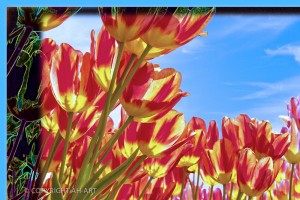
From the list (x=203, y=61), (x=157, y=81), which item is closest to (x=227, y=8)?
(x=203, y=61)

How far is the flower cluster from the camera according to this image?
0.47 m

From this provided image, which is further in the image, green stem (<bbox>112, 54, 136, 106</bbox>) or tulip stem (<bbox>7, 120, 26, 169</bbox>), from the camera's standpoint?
tulip stem (<bbox>7, 120, 26, 169</bbox>)

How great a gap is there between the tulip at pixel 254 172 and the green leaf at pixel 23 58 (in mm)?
339

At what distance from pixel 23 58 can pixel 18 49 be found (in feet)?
0.06

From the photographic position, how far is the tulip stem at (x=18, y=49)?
650 millimetres

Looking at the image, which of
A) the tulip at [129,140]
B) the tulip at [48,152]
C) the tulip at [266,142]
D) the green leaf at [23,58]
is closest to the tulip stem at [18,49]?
the green leaf at [23,58]

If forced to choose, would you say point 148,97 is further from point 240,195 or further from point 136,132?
point 240,195

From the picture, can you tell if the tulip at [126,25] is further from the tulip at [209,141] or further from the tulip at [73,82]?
the tulip at [209,141]

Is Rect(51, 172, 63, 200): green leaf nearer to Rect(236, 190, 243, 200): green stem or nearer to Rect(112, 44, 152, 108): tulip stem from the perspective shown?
Rect(112, 44, 152, 108): tulip stem

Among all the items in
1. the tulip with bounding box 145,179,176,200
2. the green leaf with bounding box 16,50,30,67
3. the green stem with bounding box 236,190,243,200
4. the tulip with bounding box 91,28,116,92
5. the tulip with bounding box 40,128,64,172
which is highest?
the green leaf with bounding box 16,50,30,67

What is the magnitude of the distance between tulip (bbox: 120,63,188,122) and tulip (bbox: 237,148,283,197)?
109 millimetres

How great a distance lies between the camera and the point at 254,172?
516 millimetres

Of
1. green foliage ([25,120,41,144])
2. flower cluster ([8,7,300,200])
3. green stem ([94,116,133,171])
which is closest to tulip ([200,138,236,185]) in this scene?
flower cluster ([8,7,300,200])

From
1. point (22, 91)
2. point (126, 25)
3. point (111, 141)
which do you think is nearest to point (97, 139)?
point (111, 141)
